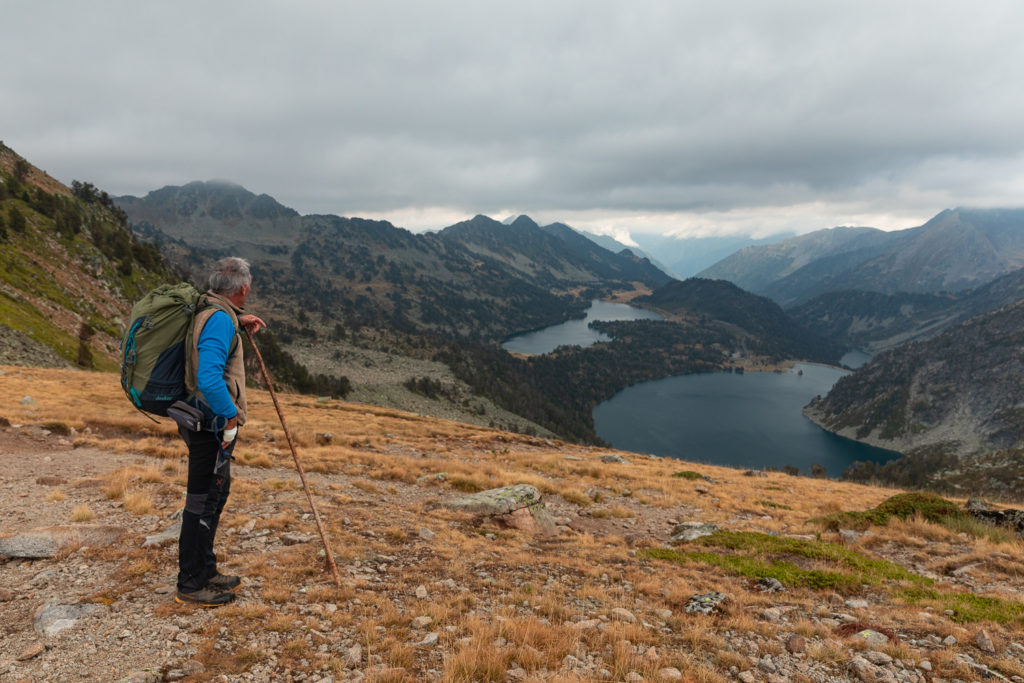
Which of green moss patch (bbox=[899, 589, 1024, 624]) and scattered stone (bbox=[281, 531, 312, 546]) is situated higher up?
green moss patch (bbox=[899, 589, 1024, 624])

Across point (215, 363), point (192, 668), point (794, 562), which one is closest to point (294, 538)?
point (192, 668)

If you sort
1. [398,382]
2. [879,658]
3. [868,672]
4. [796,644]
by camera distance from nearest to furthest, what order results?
[868,672]
[879,658]
[796,644]
[398,382]

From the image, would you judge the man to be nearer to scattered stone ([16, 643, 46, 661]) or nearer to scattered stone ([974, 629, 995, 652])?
scattered stone ([16, 643, 46, 661])

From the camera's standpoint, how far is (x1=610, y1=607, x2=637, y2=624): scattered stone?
681 cm

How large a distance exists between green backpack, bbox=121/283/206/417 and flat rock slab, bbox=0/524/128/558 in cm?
391

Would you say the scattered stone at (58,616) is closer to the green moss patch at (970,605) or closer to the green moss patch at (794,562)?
the green moss patch at (794,562)

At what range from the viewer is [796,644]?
6281mm

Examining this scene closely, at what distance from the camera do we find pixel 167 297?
18.6ft

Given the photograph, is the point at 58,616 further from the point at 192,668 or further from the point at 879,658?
the point at 879,658

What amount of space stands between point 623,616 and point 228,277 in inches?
306

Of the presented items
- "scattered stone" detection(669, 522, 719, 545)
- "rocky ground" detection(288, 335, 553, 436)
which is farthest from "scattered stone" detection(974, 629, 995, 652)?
"rocky ground" detection(288, 335, 553, 436)

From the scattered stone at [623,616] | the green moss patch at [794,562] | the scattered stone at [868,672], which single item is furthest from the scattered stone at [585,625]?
the green moss patch at [794,562]

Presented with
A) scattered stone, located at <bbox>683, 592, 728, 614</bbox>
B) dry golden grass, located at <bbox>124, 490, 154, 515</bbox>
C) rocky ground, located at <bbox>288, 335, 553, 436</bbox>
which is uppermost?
dry golden grass, located at <bbox>124, 490, 154, 515</bbox>

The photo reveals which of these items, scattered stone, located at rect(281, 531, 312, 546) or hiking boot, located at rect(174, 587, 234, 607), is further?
scattered stone, located at rect(281, 531, 312, 546)
